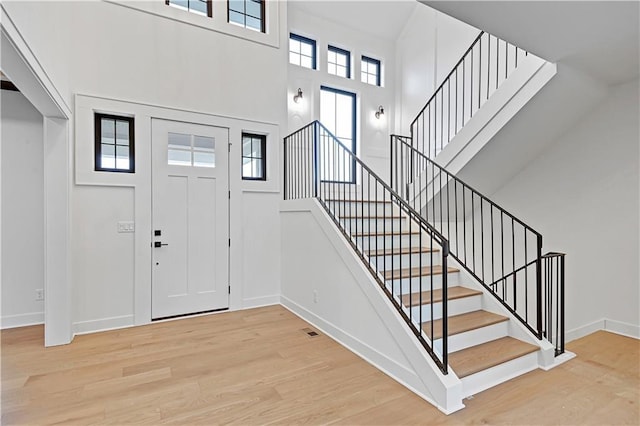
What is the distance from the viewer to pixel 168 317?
3.90 metres

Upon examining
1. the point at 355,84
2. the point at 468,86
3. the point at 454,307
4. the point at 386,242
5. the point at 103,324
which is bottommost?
the point at 103,324

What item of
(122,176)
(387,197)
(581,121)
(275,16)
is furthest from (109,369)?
(581,121)

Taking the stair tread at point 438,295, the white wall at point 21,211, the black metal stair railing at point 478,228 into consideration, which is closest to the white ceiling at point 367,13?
the black metal stair railing at point 478,228

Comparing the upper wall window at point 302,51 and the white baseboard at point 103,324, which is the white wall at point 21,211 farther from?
the upper wall window at point 302,51

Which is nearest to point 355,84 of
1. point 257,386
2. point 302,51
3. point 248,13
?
point 302,51

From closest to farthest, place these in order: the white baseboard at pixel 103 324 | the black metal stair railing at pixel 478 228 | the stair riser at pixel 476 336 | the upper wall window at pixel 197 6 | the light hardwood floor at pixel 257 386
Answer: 1. the light hardwood floor at pixel 257 386
2. the stair riser at pixel 476 336
3. the white baseboard at pixel 103 324
4. the upper wall window at pixel 197 6
5. the black metal stair railing at pixel 478 228

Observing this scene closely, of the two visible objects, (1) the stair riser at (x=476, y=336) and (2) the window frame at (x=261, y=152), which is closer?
(1) the stair riser at (x=476, y=336)

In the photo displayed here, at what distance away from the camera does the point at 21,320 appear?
3.66 metres

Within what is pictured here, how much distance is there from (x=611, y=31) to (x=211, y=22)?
13.7 ft

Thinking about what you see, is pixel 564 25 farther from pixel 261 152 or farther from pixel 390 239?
pixel 261 152

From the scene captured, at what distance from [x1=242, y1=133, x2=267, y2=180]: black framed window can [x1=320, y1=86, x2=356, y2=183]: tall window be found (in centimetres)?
140

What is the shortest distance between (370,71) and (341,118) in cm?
120

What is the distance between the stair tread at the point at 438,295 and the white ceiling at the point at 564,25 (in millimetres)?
2229

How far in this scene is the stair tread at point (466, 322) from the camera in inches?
105
